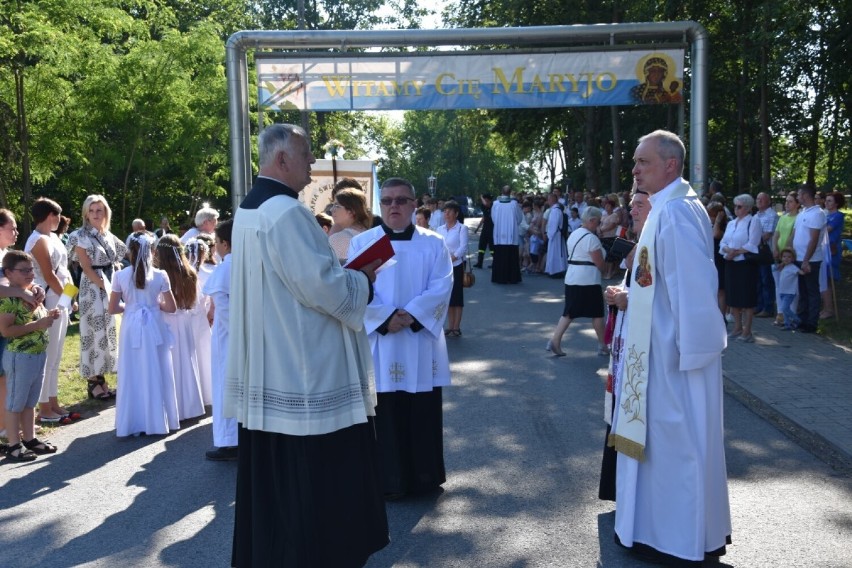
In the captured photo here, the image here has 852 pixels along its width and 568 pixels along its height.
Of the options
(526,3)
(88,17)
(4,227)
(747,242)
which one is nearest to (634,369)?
(4,227)

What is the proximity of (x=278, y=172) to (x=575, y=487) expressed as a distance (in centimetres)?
314

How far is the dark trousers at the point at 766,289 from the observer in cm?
1438

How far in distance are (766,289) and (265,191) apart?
471 inches

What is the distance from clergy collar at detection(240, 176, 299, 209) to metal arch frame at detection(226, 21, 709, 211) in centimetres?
829

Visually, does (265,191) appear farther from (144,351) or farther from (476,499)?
(144,351)

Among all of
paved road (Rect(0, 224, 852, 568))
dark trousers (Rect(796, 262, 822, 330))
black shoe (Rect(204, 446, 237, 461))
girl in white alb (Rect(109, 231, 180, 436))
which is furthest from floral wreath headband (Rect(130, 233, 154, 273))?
dark trousers (Rect(796, 262, 822, 330))

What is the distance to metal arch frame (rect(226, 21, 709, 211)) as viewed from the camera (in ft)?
40.2

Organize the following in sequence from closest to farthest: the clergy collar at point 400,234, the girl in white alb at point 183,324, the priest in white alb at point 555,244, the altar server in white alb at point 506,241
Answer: the clergy collar at point 400,234 → the girl in white alb at point 183,324 → the altar server in white alb at point 506,241 → the priest in white alb at point 555,244

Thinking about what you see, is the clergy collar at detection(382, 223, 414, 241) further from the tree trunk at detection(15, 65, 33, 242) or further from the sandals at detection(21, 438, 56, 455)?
the tree trunk at detection(15, 65, 33, 242)

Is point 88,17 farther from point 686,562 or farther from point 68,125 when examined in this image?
point 686,562

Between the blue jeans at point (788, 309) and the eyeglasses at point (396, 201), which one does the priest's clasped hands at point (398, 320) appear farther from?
the blue jeans at point (788, 309)

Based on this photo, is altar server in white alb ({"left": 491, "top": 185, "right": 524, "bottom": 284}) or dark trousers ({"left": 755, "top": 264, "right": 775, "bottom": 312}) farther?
altar server in white alb ({"left": 491, "top": 185, "right": 524, "bottom": 284})

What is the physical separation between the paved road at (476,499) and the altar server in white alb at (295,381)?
2.64ft

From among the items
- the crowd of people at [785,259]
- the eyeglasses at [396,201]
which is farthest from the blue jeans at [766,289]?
the eyeglasses at [396,201]
